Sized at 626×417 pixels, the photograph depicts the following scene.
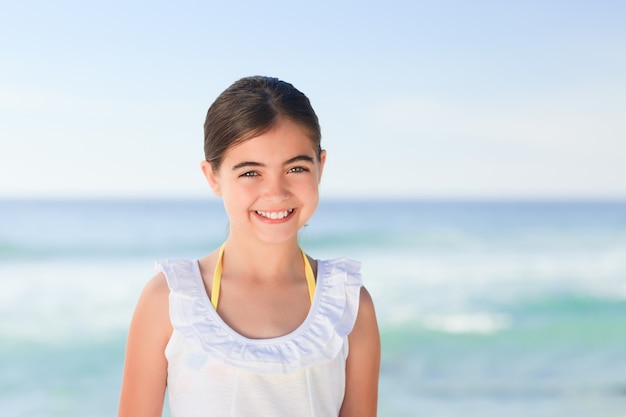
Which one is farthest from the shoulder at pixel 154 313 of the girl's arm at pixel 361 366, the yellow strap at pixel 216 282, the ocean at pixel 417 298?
the ocean at pixel 417 298

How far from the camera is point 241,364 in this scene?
80.4 inches

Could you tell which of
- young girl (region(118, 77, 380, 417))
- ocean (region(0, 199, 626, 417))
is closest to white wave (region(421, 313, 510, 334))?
ocean (region(0, 199, 626, 417))

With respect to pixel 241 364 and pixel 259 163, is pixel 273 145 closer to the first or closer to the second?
pixel 259 163

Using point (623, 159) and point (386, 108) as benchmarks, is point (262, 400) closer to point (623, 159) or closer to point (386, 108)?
point (386, 108)

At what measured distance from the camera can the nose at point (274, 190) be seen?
6.68ft

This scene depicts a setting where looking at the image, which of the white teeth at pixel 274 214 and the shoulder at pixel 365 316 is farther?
the shoulder at pixel 365 316

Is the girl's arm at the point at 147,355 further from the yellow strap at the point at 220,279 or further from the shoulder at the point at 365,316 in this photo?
the shoulder at the point at 365,316

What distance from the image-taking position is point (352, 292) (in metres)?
2.24

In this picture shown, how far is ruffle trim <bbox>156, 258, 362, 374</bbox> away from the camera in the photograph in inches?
80.7

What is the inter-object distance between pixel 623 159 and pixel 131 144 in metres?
13.0

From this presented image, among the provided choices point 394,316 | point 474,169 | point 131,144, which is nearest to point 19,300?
point 394,316

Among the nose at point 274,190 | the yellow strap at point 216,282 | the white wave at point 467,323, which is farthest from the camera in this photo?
the white wave at point 467,323

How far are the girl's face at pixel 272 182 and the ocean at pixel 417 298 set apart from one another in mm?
672

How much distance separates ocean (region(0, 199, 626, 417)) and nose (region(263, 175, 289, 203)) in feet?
2.36
